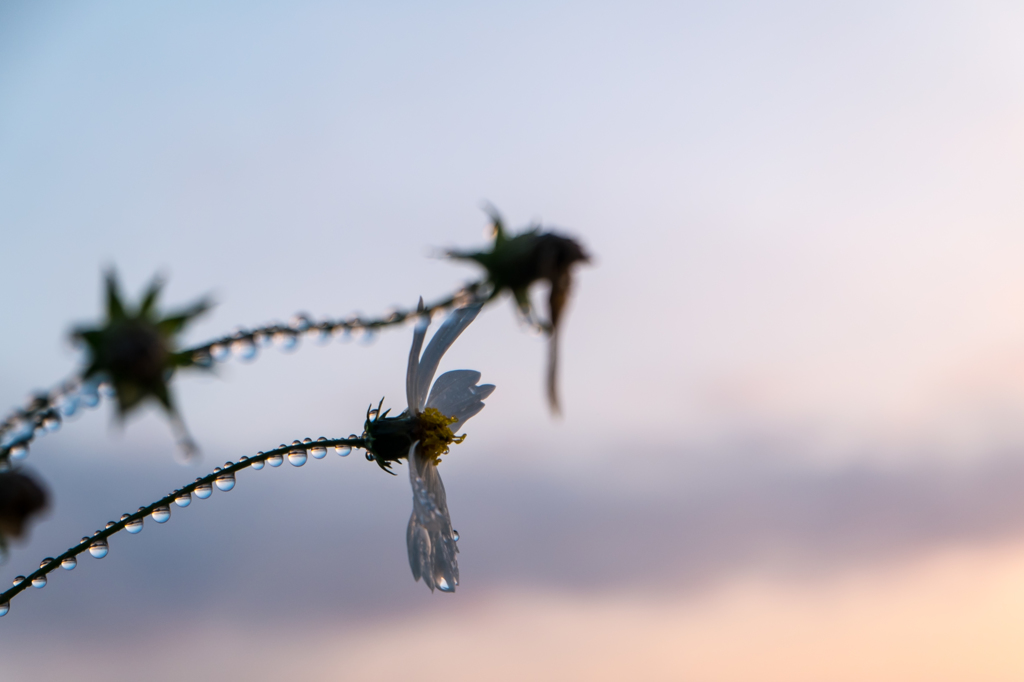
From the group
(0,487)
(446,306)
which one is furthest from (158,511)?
(446,306)

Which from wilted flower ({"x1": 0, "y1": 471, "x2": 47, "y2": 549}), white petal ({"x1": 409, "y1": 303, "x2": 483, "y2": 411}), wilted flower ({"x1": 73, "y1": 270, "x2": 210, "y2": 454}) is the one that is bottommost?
wilted flower ({"x1": 0, "y1": 471, "x2": 47, "y2": 549})

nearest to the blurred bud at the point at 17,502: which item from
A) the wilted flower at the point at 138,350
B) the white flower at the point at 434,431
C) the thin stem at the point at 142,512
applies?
the wilted flower at the point at 138,350

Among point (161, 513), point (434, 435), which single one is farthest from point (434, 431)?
point (161, 513)

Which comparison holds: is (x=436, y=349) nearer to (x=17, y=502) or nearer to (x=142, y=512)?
(x=142, y=512)

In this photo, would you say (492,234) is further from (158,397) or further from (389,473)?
(389,473)

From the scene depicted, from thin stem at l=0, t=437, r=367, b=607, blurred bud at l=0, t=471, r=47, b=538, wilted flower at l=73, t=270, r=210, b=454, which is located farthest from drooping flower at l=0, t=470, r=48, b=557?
thin stem at l=0, t=437, r=367, b=607

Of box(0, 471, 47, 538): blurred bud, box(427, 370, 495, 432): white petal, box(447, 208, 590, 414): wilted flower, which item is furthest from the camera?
box(427, 370, 495, 432): white petal

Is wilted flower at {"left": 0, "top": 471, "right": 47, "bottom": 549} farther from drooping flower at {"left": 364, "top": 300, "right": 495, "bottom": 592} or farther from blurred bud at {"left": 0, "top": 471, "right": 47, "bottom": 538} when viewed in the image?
drooping flower at {"left": 364, "top": 300, "right": 495, "bottom": 592}

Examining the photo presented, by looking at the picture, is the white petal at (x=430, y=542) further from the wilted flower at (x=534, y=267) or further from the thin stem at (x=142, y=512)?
the wilted flower at (x=534, y=267)
